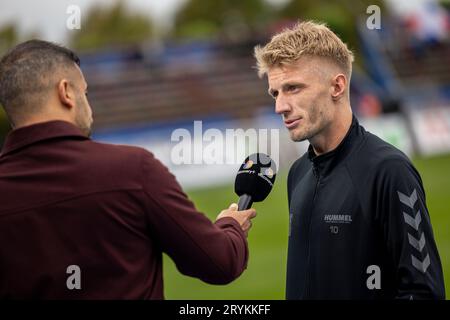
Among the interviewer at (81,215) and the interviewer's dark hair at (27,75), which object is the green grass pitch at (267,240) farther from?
the interviewer's dark hair at (27,75)

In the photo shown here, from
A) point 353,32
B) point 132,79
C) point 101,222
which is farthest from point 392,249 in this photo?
point 353,32

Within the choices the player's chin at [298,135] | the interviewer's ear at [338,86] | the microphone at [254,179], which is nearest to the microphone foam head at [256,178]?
the microphone at [254,179]

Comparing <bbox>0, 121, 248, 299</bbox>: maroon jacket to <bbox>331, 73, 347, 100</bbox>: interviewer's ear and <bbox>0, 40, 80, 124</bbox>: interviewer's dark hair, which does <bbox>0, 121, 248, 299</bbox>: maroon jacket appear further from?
<bbox>331, 73, 347, 100</bbox>: interviewer's ear

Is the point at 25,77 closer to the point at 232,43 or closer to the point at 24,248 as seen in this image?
the point at 24,248

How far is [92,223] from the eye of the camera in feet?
8.38

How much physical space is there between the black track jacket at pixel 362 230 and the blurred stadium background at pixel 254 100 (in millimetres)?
6642

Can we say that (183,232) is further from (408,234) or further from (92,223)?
(408,234)

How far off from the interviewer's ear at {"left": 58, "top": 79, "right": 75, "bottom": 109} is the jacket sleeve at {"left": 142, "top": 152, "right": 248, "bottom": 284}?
0.35 metres

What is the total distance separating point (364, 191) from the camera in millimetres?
3135

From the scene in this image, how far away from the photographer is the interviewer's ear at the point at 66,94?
2.70 meters

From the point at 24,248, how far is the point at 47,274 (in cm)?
12

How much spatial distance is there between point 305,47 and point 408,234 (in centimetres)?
96

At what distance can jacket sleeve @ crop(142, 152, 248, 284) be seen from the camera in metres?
2.59

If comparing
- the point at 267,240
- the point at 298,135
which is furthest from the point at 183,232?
the point at 267,240
